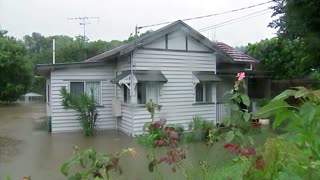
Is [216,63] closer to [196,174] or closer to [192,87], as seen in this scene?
[192,87]

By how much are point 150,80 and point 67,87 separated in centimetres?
288

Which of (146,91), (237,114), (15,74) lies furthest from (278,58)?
(15,74)

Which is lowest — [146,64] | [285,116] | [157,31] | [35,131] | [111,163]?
[35,131]

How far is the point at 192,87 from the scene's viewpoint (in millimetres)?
10727

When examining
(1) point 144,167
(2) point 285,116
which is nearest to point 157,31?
(1) point 144,167

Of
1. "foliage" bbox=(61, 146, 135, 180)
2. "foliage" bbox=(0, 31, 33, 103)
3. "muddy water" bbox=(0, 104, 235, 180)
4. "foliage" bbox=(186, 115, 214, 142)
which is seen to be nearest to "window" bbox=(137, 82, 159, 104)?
"muddy water" bbox=(0, 104, 235, 180)

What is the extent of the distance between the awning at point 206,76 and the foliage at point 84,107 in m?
3.31

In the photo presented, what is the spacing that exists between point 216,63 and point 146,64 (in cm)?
286

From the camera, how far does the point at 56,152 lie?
7.56m

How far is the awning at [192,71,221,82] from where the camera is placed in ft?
35.0

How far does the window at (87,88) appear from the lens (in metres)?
11.0

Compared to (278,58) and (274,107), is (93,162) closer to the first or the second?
(274,107)

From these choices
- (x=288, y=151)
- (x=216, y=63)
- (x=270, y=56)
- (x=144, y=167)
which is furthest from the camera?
(x=270, y=56)

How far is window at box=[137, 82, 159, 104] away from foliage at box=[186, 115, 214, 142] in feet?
4.57
